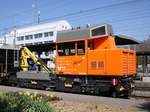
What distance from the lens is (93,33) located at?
52.9ft

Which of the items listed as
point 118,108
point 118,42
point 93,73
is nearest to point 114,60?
point 93,73

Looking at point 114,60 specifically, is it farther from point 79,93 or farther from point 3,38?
point 3,38

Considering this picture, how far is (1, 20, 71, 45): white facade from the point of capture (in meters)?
75.2

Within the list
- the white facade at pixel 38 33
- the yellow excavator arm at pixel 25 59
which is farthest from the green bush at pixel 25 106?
the white facade at pixel 38 33

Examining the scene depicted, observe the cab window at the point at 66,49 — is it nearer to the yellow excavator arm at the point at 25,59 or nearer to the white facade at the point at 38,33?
the yellow excavator arm at the point at 25,59

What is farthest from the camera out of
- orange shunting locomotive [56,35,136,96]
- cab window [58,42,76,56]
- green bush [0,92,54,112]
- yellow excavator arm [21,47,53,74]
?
yellow excavator arm [21,47,53,74]

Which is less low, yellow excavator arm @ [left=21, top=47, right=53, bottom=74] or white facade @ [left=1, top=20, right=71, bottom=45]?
white facade @ [left=1, top=20, right=71, bottom=45]

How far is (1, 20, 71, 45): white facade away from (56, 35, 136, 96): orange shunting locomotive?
182ft

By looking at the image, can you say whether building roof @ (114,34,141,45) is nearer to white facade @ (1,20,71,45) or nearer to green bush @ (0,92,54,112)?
green bush @ (0,92,54,112)

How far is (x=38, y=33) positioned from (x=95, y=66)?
214 ft

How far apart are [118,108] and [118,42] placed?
23.7 feet

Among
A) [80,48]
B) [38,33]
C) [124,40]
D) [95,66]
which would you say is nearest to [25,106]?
[95,66]

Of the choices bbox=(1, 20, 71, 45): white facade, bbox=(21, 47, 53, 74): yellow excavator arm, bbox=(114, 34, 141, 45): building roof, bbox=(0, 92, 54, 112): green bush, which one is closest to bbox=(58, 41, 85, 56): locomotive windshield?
bbox=(114, 34, 141, 45): building roof

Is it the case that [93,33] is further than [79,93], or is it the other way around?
[79,93]
